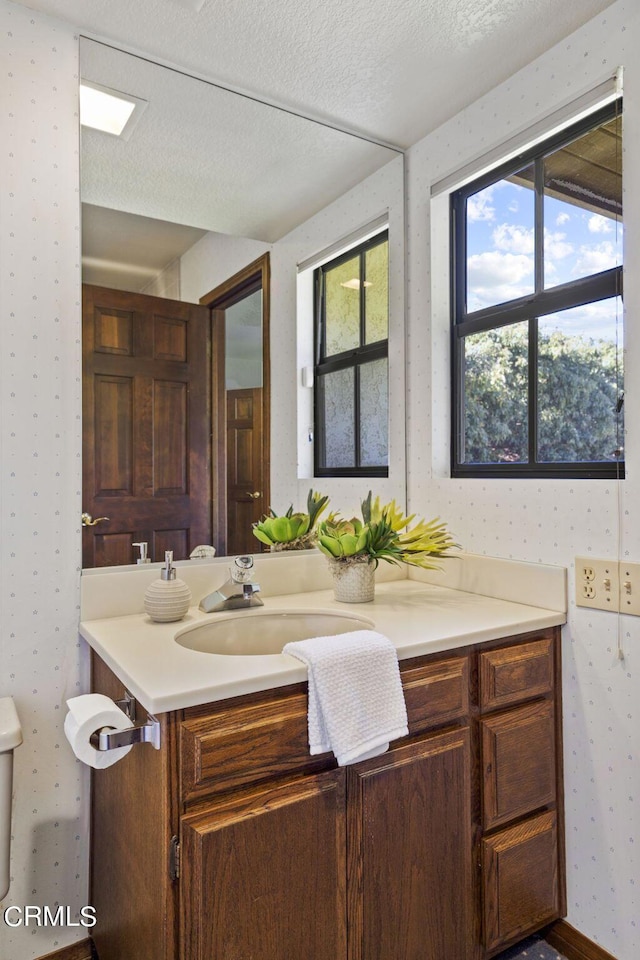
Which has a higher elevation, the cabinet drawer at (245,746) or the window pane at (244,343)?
the window pane at (244,343)

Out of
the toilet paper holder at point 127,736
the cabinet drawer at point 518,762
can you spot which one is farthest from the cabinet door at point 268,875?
the cabinet drawer at point 518,762

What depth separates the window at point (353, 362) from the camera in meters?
1.88

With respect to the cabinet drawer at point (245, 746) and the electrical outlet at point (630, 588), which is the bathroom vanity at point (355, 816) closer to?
the cabinet drawer at point (245, 746)

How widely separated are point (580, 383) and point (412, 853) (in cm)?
117

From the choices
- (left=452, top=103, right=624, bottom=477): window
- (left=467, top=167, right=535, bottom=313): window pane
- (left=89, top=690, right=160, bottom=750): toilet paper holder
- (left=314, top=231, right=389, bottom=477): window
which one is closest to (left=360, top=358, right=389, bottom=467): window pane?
(left=314, top=231, right=389, bottom=477): window

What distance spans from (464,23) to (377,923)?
1.99m

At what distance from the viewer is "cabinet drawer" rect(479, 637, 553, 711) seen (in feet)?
4.48

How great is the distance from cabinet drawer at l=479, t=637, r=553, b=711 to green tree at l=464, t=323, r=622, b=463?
50cm

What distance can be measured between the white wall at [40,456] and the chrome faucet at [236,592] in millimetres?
326

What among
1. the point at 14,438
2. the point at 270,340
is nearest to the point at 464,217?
the point at 270,340

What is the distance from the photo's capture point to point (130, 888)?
116cm

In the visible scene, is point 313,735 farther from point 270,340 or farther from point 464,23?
point 464,23

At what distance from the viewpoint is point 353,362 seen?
1959 mm

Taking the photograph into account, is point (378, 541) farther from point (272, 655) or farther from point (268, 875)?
point (268, 875)
